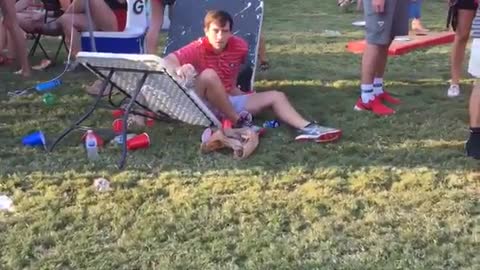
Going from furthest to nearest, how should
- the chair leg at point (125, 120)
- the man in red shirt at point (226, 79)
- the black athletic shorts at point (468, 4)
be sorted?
1. the black athletic shorts at point (468, 4)
2. the man in red shirt at point (226, 79)
3. the chair leg at point (125, 120)

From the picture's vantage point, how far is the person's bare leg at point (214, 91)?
14.9ft

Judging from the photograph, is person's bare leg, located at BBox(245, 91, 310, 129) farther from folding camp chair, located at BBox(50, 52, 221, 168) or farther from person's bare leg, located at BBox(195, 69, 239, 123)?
folding camp chair, located at BBox(50, 52, 221, 168)

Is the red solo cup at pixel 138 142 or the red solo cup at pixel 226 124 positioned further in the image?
the red solo cup at pixel 226 124

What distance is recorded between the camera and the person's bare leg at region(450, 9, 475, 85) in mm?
5207

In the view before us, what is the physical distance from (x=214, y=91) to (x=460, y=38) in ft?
5.96

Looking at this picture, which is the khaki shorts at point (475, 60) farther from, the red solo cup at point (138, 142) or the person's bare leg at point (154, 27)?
the person's bare leg at point (154, 27)

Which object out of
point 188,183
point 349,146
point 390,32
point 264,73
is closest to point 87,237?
point 188,183

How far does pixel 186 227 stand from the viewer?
130 inches

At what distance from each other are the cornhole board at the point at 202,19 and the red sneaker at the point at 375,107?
0.81 metres

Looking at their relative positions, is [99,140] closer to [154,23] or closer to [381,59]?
[154,23]

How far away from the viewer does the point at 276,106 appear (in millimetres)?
4844

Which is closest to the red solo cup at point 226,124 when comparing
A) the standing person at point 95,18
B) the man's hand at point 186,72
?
the man's hand at point 186,72

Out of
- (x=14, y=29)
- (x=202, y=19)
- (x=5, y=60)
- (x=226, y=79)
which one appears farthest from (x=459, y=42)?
(x=5, y=60)

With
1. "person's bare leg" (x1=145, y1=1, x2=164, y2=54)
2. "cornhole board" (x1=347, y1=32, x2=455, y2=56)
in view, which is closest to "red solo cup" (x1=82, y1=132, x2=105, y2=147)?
"person's bare leg" (x1=145, y1=1, x2=164, y2=54)
